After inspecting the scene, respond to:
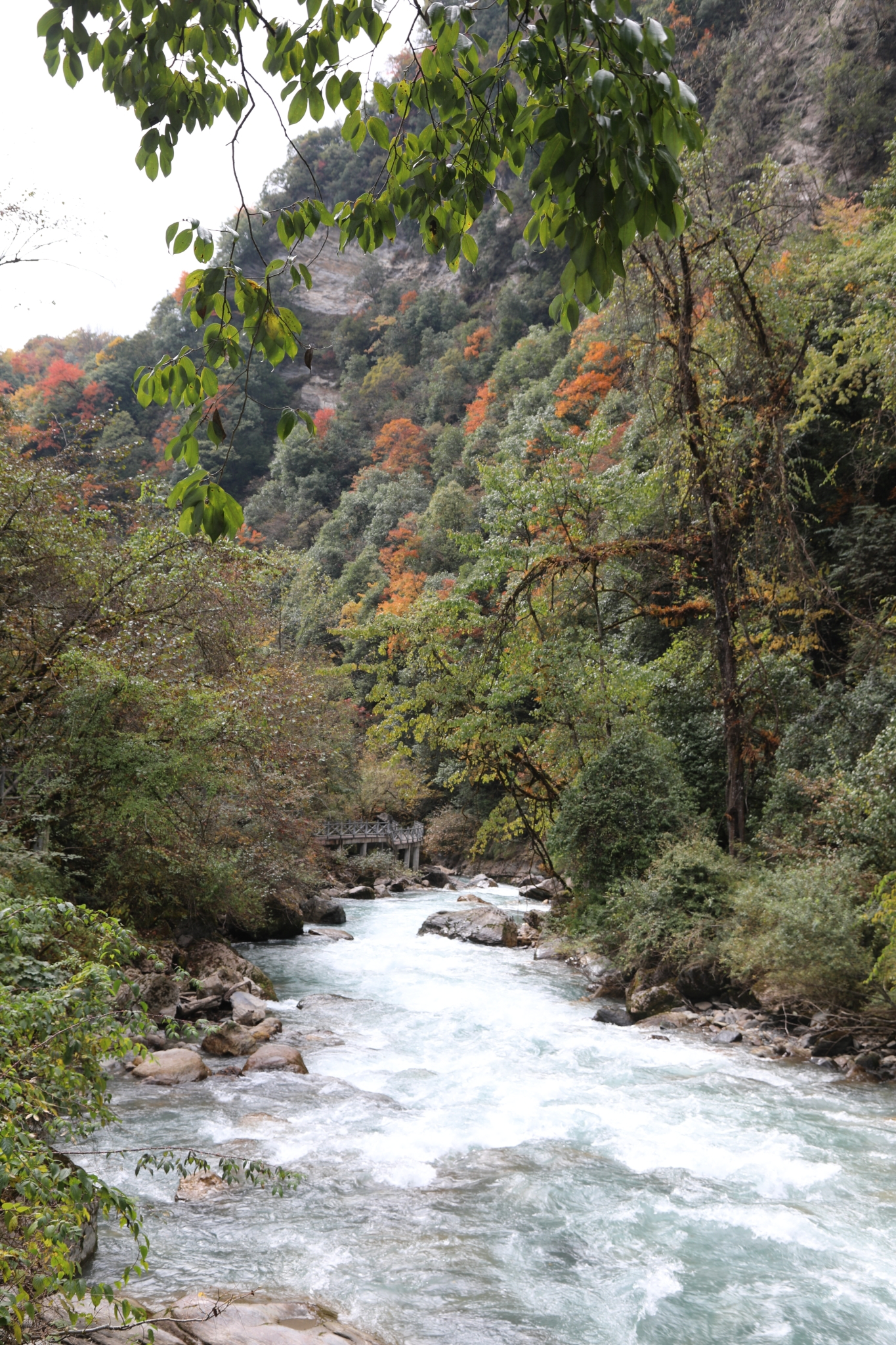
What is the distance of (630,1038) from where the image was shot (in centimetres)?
839

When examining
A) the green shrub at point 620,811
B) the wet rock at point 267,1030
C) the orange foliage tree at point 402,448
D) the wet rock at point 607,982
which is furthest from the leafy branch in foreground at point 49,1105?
the orange foliage tree at point 402,448

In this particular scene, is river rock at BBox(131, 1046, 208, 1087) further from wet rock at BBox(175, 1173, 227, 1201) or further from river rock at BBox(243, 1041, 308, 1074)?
wet rock at BBox(175, 1173, 227, 1201)

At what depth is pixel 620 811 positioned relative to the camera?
11602 mm

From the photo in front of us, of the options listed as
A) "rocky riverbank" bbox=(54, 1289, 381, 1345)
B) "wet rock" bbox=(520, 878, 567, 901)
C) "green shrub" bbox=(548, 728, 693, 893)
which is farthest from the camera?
"wet rock" bbox=(520, 878, 567, 901)

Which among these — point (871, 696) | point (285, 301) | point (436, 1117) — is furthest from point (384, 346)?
point (436, 1117)

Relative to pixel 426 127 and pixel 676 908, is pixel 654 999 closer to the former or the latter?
pixel 676 908

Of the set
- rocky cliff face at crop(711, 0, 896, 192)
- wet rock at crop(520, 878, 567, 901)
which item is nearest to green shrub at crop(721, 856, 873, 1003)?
wet rock at crop(520, 878, 567, 901)

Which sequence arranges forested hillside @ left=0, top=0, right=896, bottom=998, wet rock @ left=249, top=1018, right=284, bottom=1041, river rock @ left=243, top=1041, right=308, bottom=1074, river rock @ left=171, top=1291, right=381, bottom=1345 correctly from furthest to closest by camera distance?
forested hillside @ left=0, top=0, right=896, bottom=998 < wet rock @ left=249, top=1018, right=284, bottom=1041 < river rock @ left=243, top=1041, right=308, bottom=1074 < river rock @ left=171, top=1291, right=381, bottom=1345

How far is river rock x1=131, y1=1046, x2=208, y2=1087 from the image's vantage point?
22.8 feet

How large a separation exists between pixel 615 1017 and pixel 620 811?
10.3 feet

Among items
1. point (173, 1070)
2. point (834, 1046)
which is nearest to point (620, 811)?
point (834, 1046)

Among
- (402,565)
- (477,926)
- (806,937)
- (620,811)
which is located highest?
(402,565)

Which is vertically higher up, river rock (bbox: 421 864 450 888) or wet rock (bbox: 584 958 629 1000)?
wet rock (bbox: 584 958 629 1000)

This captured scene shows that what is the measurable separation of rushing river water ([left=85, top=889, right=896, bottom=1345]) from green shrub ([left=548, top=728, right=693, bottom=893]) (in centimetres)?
324
